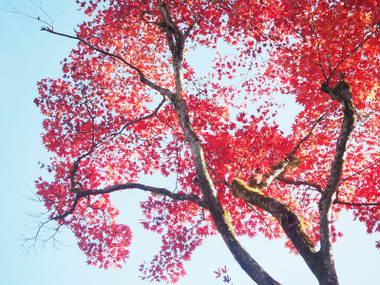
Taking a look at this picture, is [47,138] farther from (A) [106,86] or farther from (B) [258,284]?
(B) [258,284]

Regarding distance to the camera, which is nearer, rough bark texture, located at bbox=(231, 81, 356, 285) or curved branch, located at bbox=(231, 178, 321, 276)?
rough bark texture, located at bbox=(231, 81, 356, 285)

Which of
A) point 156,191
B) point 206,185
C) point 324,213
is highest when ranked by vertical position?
point 156,191

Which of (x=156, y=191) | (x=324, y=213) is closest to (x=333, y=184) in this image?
(x=324, y=213)

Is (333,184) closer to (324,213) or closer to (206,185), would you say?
(324,213)

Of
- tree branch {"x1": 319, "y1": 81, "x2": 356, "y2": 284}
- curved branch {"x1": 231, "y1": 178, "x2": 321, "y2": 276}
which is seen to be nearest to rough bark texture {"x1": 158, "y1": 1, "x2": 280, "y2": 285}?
curved branch {"x1": 231, "y1": 178, "x2": 321, "y2": 276}

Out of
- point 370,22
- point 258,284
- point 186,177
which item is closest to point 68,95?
point 186,177

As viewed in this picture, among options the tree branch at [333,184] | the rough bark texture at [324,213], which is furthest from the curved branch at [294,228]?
the tree branch at [333,184]

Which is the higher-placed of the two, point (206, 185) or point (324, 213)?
point (206, 185)

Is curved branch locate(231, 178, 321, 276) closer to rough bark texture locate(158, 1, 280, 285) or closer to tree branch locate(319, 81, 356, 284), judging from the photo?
tree branch locate(319, 81, 356, 284)

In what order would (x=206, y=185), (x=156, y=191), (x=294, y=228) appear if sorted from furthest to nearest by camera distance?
1. (x=156, y=191)
2. (x=206, y=185)
3. (x=294, y=228)

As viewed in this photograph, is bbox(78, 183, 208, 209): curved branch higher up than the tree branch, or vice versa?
bbox(78, 183, 208, 209): curved branch

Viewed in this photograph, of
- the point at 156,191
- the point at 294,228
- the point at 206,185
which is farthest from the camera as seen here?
the point at 156,191

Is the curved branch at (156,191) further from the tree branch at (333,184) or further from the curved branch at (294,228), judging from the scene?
the tree branch at (333,184)

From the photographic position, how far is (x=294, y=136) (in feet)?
32.7
